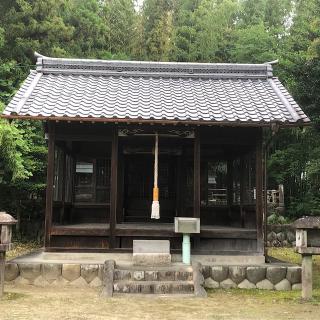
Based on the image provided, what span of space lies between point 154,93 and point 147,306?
5.73m

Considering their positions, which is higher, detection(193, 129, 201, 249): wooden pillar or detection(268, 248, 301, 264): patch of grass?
detection(193, 129, 201, 249): wooden pillar

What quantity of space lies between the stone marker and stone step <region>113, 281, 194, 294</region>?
34.8 inches

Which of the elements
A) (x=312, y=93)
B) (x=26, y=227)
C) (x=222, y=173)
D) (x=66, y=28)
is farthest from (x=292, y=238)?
(x=66, y=28)

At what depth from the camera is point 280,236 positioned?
18.1 m

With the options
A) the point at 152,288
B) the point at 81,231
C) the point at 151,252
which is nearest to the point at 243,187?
the point at 151,252

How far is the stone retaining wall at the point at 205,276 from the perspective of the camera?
888 centimetres

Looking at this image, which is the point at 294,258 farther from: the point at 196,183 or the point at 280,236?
the point at 196,183

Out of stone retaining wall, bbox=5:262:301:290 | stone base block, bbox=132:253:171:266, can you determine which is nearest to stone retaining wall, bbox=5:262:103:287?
stone retaining wall, bbox=5:262:301:290

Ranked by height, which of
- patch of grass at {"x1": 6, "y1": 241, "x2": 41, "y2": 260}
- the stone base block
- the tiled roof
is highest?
the tiled roof

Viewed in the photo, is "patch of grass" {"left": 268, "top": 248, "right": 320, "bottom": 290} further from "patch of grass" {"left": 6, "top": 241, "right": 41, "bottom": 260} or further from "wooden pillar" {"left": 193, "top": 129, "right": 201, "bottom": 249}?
"patch of grass" {"left": 6, "top": 241, "right": 41, "bottom": 260}

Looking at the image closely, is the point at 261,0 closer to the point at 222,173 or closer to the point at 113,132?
the point at 222,173

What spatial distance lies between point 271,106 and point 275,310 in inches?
196

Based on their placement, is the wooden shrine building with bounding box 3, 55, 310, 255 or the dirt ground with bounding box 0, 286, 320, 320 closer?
the dirt ground with bounding box 0, 286, 320, 320

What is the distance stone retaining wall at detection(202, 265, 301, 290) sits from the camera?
29.6 ft
